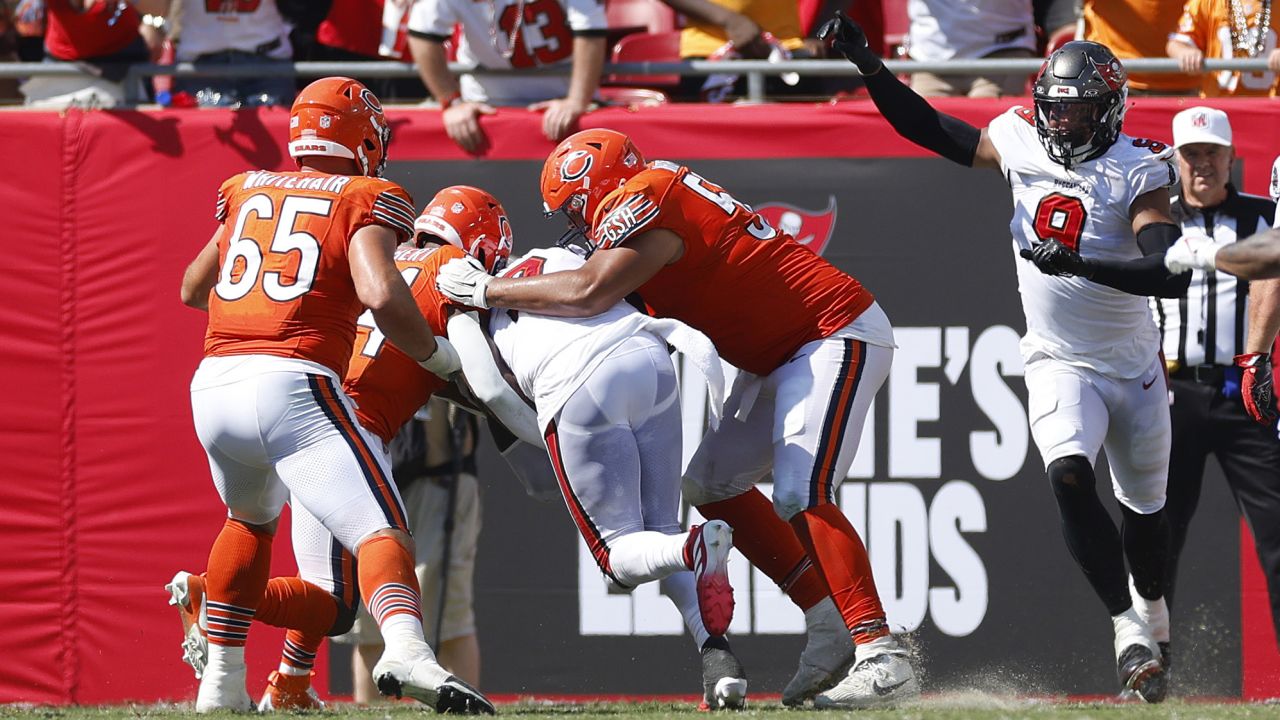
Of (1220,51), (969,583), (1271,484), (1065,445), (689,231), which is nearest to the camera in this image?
(689,231)

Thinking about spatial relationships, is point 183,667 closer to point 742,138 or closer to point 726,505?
point 726,505

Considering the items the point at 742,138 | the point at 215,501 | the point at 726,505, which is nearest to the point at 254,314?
the point at 726,505

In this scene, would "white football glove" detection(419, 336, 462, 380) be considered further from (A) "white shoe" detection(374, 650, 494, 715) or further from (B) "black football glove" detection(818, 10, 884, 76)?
(B) "black football glove" detection(818, 10, 884, 76)

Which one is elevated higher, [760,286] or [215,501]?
[760,286]

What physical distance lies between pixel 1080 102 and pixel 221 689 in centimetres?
314

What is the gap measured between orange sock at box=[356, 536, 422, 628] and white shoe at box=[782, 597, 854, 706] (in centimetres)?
116

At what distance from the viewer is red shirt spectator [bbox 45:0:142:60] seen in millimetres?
6824

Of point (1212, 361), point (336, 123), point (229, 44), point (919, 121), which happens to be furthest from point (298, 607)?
point (1212, 361)

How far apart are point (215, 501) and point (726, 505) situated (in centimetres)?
233

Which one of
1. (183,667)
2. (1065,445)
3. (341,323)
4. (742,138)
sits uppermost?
(742,138)

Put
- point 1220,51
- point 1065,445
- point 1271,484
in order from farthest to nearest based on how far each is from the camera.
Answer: point 1220,51, point 1271,484, point 1065,445

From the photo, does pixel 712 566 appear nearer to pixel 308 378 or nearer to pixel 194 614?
pixel 308 378

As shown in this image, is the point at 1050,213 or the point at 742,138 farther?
the point at 742,138

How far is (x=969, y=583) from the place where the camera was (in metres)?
6.39
